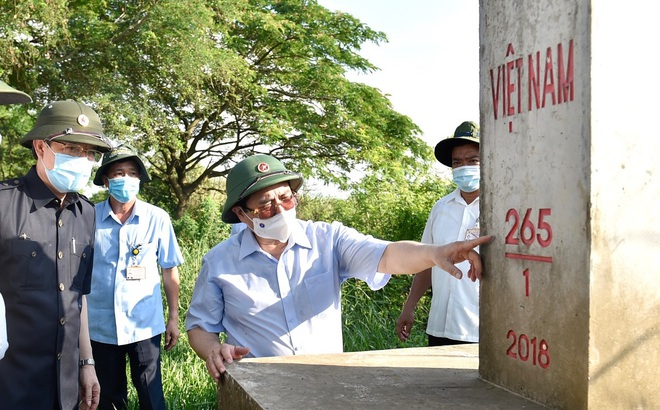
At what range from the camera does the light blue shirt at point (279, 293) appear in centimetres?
291

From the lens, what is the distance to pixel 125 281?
4.75m

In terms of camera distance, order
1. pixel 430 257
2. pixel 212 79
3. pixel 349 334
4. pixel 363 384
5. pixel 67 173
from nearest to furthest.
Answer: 1. pixel 363 384
2. pixel 430 257
3. pixel 67 173
4. pixel 349 334
5. pixel 212 79

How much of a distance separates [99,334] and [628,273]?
3736mm

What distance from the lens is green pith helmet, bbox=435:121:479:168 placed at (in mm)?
4207

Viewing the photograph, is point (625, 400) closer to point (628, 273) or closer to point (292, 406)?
point (628, 273)

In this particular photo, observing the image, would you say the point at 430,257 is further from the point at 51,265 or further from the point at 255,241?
the point at 51,265

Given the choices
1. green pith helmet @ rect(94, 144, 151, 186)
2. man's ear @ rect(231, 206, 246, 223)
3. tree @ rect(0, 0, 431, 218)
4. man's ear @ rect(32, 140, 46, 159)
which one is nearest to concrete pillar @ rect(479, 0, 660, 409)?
man's ear @ rect(231, 206, 246, 223)

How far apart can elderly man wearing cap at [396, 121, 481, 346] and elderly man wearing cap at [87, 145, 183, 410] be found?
1.73 meters

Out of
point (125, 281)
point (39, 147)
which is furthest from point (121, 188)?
point (39, 147)

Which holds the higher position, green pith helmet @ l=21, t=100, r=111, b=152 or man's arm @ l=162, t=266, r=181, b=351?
green pith helmet @ l=21, t=100, r=111, b=152

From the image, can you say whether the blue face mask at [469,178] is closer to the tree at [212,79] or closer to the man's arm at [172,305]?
the man's arm at [172,305]

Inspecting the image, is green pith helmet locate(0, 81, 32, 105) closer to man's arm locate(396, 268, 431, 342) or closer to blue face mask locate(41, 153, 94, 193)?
blue face mask locate(41, 153, 94, 193)

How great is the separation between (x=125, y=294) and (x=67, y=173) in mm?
1563

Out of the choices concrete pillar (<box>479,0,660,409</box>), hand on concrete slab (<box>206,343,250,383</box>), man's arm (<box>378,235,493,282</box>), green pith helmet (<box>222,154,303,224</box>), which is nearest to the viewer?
concrete pillar (<box>479,0,660,409</box>)
